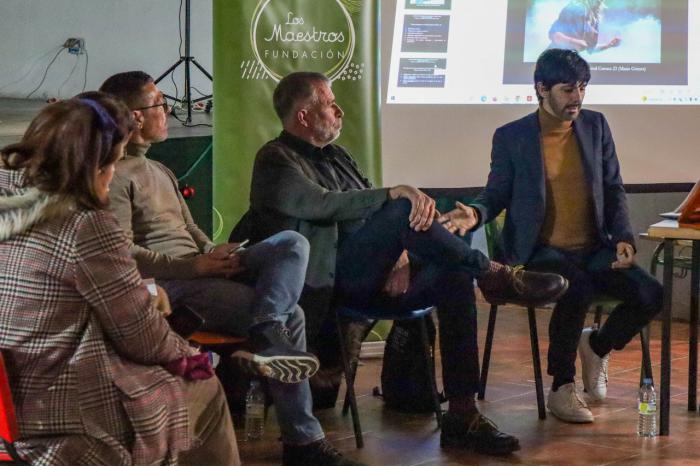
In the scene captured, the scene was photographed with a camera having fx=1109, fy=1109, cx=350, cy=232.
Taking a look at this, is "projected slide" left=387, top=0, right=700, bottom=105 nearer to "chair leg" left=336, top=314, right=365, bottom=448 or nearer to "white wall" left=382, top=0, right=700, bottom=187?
"white wall" left=382, top=0, right=700, bottom=187

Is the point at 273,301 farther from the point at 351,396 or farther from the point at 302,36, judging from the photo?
the point at 302,36

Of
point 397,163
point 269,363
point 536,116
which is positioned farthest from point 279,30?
point 269,363

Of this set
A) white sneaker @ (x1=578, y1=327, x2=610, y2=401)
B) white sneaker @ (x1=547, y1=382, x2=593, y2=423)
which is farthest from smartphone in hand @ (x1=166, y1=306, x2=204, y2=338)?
white sneaker @ (x1=578, y1=327, x2=610, y2=401)

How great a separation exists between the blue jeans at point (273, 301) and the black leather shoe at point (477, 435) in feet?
1.63

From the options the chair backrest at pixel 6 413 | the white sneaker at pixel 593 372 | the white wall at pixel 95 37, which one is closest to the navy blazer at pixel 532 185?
the white sneaker at pixel 593 372

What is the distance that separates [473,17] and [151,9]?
228 inches

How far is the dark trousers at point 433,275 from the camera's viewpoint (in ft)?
11.2

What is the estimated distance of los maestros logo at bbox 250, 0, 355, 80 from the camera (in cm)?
440

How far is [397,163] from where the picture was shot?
15.6 feet

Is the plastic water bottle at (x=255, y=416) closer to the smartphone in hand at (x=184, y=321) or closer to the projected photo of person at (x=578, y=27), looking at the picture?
the smartphone in hand at (x=184, y=321)

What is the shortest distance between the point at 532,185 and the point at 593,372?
744 mm

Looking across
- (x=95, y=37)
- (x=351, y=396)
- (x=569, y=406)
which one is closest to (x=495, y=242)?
(x=569, y=406)

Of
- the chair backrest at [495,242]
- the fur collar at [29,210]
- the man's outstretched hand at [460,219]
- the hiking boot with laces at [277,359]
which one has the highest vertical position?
the fur collar at [29,210]

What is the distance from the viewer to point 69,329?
212 cm
